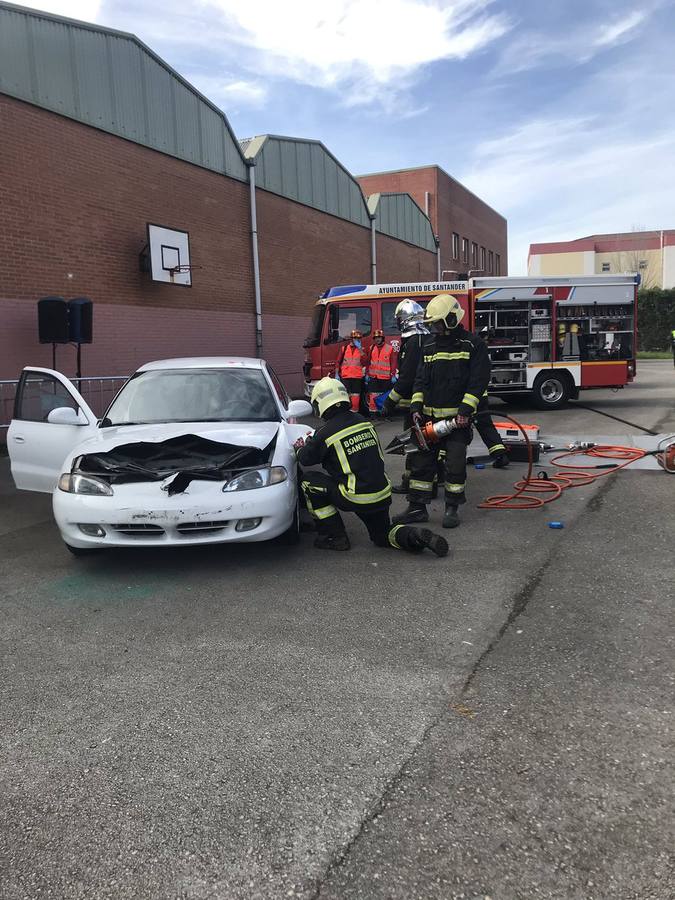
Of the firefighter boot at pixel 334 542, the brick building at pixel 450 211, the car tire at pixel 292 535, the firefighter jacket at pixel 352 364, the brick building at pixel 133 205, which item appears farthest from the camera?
the brick building at pixel 450 211

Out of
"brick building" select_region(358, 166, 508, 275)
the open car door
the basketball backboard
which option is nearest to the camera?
the open car door

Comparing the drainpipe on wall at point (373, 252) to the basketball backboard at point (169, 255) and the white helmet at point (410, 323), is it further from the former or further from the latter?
the white helmet at point (410, 323)

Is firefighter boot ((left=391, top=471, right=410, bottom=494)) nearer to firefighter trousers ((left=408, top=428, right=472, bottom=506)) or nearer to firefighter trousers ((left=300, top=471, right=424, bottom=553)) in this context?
firefighter trousers ((left=408, top=428, right=472, bottom=506))

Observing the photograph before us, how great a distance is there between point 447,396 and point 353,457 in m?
1.39

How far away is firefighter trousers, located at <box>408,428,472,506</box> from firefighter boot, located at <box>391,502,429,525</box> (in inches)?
2.2

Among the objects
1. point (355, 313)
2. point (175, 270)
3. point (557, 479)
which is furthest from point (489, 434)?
point (175, 270)

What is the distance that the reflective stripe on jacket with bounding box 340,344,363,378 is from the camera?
12.5 metres

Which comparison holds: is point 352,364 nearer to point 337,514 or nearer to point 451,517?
point 451,517

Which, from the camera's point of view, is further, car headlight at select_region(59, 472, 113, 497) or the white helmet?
the white helmet

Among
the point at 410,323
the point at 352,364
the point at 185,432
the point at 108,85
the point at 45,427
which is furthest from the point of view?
the point at 108,85

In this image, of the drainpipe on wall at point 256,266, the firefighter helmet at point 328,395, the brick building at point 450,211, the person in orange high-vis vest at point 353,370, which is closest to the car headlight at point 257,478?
the firefighter helmet at point 328,395

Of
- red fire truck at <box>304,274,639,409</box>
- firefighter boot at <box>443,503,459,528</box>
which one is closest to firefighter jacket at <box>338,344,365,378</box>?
red fire truck at <box>304,274,639,409</box>

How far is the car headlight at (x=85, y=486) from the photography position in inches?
187

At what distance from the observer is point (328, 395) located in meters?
5.29
